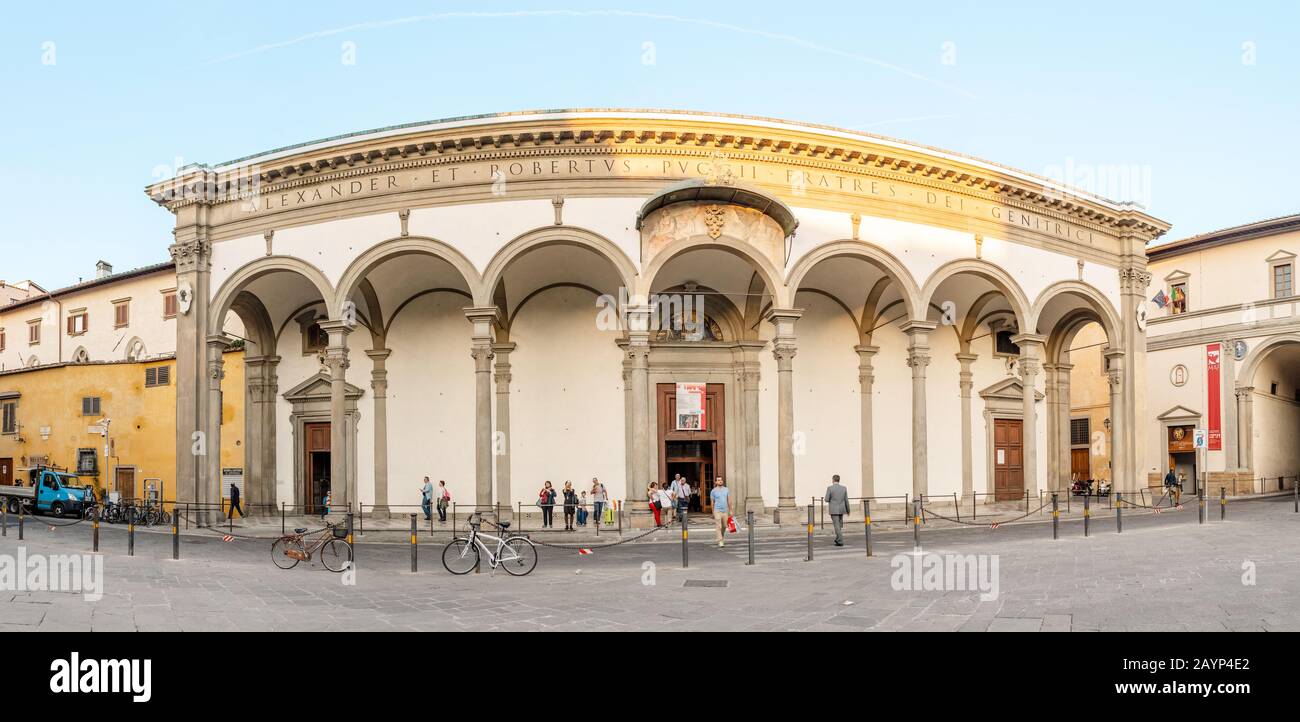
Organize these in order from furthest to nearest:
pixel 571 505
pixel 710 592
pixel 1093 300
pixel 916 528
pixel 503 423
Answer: pixel 1093 300, pixel 503 423, pixel 571 505, pixel 916 528, pixel 710 592

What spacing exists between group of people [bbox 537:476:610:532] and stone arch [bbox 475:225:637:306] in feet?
15.2

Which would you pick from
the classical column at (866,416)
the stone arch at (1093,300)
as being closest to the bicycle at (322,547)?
the classical column at (866,416)

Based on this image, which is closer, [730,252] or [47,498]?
[730,252]

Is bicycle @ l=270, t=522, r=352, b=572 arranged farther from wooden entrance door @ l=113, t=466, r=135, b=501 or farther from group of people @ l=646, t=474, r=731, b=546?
wooden entrance door @ l=113, t=466, r=135, b=501

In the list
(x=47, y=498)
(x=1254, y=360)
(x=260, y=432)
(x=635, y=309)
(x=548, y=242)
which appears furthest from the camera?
(x=1254, y=360)

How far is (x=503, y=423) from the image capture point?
2289 centimetres

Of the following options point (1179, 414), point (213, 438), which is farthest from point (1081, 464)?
point (213, 438)

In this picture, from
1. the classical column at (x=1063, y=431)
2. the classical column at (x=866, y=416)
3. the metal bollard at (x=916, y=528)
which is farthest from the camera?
the classical column at (x=1063, y=431)

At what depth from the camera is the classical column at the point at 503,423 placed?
22.2 m

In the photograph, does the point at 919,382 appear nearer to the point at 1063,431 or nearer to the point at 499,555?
the point at 1063,431

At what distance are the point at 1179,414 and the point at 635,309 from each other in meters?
25.2

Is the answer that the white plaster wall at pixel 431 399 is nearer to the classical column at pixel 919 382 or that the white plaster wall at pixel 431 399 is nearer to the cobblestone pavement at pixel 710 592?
the cobblestone pavement at pixel 710 592

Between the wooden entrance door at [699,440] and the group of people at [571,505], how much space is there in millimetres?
2178
